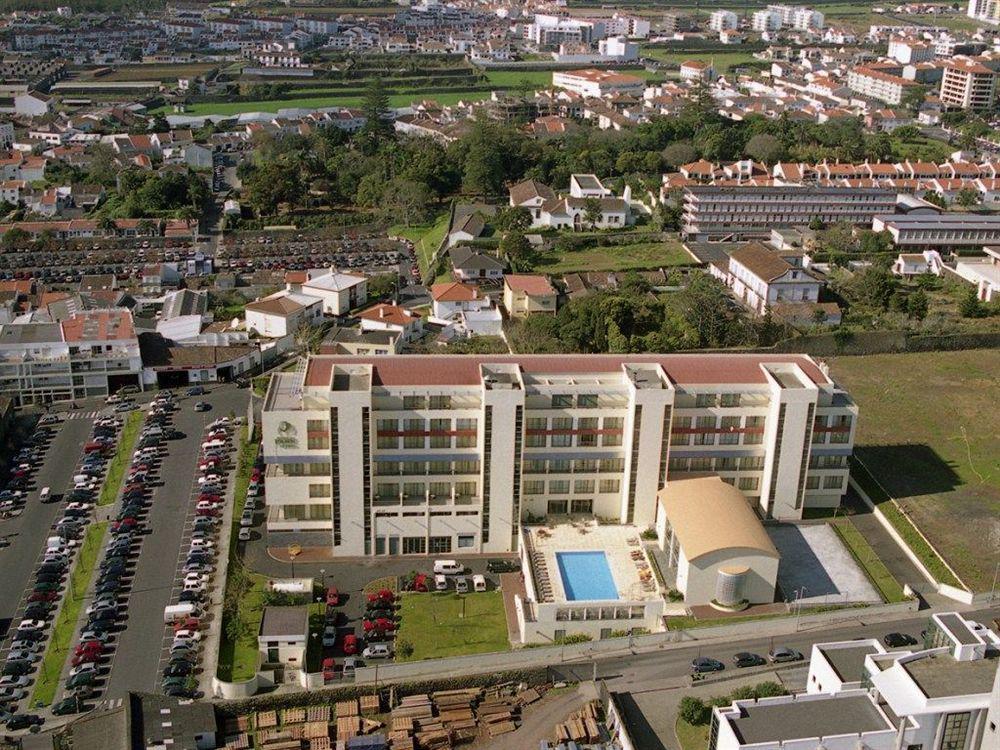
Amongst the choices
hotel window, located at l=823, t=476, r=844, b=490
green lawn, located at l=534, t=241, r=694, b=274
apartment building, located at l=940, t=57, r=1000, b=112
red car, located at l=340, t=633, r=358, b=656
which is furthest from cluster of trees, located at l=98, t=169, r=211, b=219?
apartment building, located at l=940, t=57, r=1000, b=112

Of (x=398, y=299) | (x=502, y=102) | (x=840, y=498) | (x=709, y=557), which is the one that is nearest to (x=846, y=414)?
(x=840, y=498)

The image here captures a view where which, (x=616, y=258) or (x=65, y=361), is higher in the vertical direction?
(x=616, y=258)

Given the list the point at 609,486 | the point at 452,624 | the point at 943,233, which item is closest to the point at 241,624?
the point at 452,624

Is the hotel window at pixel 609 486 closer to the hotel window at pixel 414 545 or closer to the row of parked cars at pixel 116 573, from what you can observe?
the hotel window at pixel 414 545

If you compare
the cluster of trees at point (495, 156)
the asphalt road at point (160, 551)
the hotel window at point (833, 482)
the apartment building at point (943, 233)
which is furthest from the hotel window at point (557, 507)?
the cluster of trees at point (495, 156)

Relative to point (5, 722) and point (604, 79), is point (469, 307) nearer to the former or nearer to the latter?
point (5, 722)

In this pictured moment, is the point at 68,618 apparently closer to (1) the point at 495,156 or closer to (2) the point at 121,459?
(2) the point at 121,459
